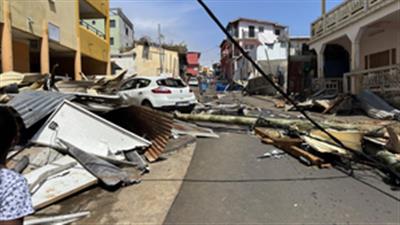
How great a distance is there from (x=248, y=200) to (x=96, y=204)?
2.31m

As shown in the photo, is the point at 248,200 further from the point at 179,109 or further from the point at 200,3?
the point at 179,109

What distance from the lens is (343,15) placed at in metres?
20.5

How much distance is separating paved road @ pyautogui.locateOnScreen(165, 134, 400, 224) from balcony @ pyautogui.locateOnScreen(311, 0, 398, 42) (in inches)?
417

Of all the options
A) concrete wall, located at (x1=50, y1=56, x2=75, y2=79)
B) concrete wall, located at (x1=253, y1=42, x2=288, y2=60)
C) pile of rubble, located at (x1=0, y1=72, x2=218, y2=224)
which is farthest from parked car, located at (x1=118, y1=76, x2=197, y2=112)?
concrete wall, located at (x1=253, y1=42, x2=288, y2=60)

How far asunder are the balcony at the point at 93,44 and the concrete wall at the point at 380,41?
610 inches

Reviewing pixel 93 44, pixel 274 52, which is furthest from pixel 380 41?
pixel 274 52

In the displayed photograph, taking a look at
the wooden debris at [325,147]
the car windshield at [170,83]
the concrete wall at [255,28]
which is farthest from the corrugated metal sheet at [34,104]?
the concrete wall at [255,28]

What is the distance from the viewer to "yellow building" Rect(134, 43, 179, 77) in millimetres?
47156

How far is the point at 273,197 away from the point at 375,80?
13264 millimetres

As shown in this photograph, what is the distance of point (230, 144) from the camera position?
10.7m

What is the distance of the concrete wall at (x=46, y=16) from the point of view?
1417 centimetres

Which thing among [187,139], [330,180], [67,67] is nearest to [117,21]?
[67,67]

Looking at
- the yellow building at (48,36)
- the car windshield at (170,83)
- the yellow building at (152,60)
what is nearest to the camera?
the yellow building at (48,36)

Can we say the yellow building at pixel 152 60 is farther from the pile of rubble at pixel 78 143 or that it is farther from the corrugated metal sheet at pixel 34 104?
the corrugated metal sheet at pixel 34 104
